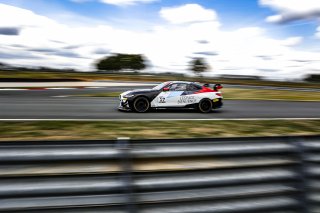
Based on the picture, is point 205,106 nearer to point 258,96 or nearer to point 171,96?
point 171,96

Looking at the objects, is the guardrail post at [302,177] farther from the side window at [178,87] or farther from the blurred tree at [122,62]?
the blurred tree at [122,62]

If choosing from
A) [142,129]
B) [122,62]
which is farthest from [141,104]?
[122,62]

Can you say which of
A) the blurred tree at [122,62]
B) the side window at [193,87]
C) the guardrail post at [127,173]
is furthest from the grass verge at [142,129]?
the blurred tree at [122,62]

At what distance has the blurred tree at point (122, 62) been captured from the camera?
109938mm

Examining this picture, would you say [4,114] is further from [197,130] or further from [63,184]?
[63,184]

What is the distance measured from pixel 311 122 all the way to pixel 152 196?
9.60m

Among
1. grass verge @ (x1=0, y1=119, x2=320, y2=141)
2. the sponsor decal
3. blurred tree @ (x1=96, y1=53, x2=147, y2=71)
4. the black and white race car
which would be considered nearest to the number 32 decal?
the black and white race car

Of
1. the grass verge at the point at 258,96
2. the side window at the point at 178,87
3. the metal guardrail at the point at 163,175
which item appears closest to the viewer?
the metal guardrail at the point at 163,175

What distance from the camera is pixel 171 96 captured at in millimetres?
11898

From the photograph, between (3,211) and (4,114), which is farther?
(4,114)

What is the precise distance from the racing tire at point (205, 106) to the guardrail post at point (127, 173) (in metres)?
10.2

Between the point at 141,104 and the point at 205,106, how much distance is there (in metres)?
2.59

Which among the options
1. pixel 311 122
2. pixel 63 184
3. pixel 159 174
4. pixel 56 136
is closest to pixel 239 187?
pixel 159 174

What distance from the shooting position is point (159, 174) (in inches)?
92.4
